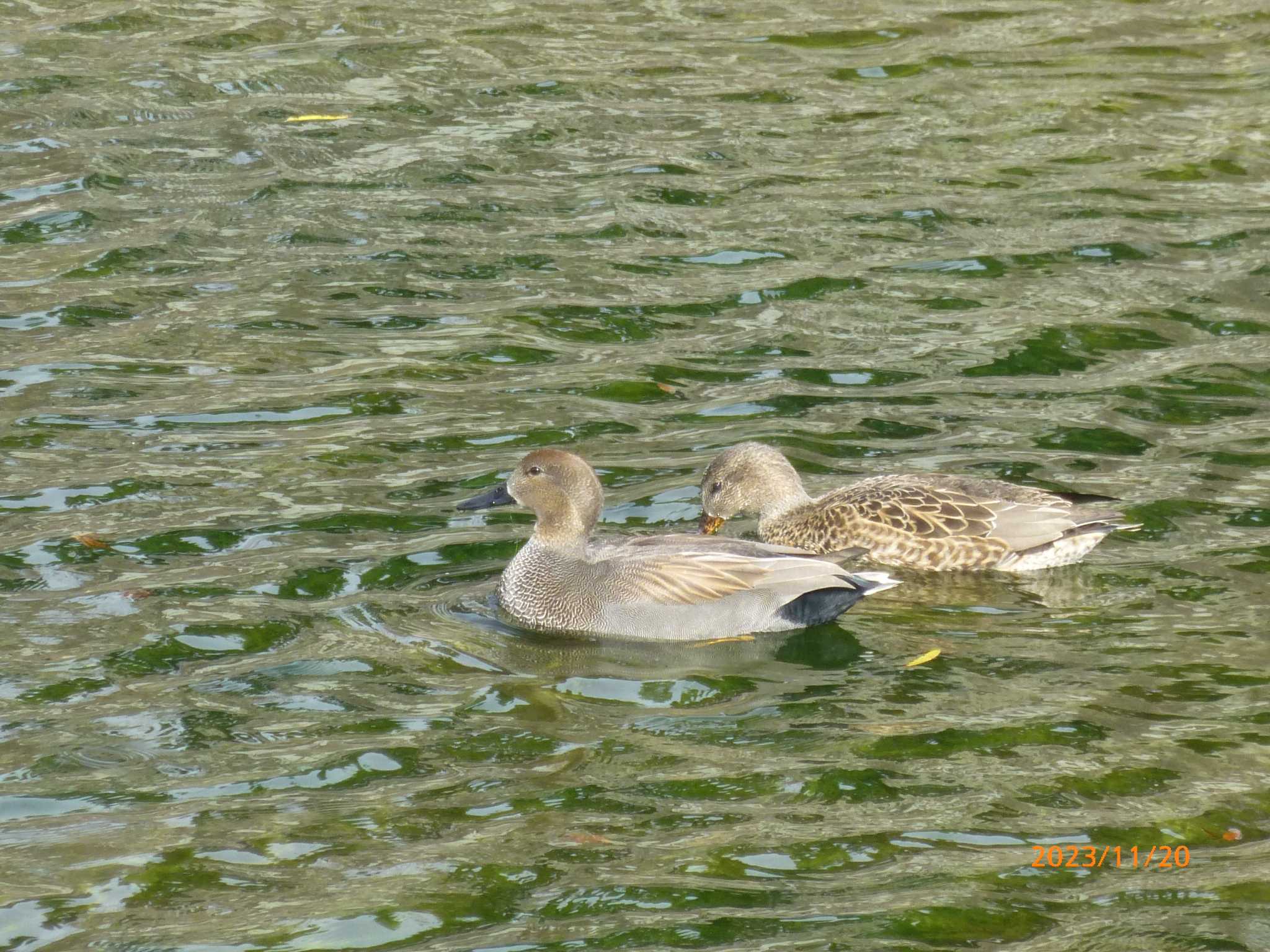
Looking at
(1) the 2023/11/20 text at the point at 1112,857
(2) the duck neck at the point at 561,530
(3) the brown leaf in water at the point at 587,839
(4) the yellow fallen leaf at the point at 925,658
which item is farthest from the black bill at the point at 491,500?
(1) the 2023/11/20 text at the point at 1112,857

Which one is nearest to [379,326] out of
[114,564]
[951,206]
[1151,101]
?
[114,564]

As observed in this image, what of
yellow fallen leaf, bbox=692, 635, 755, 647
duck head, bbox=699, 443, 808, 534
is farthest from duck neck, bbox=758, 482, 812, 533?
yellow fallen leaf, bbox=692, 635, 755, 647

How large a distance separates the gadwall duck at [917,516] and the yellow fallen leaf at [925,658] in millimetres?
1200

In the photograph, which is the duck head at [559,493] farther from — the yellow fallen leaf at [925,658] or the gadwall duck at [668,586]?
the yellow fallen leaf at [925,658]

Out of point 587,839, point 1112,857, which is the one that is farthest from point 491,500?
point 1112,857

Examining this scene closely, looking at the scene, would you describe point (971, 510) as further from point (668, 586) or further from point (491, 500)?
point (491, 500)

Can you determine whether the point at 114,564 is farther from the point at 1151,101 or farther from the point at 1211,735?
the point at 1151,101

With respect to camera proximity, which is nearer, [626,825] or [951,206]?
[626,825]

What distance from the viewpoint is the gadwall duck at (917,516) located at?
28.6ft

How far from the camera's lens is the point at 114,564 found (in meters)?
8.39

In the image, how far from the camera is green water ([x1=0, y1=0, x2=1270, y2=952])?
5.95 m

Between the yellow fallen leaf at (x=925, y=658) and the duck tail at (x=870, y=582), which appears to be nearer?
the yellow fallen leaf at (x=925, y=658)

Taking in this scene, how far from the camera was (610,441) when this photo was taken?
10008 mm

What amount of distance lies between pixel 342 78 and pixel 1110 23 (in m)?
7.26
